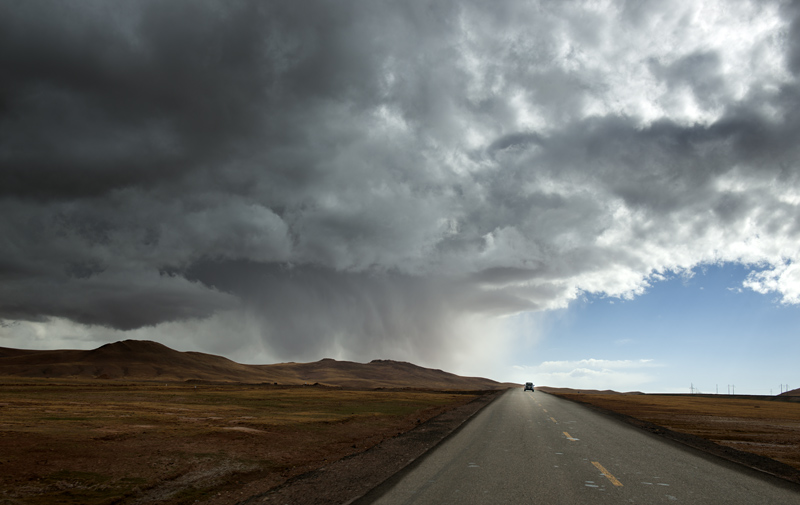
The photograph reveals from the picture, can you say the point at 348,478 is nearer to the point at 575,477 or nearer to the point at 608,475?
the point at 575,477

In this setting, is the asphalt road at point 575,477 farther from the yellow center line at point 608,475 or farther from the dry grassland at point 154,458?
the dry grassland at point 154,458

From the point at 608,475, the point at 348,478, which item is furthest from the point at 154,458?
the point at 608,475

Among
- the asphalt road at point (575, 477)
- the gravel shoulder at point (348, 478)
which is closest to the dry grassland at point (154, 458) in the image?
the gravel shoulder at point (348, 478)

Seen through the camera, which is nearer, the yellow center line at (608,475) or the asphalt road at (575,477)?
the asphalt road at (575,477)

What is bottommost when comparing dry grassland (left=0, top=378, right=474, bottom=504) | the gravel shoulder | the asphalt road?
dry grassland (left=0, top=378, right=474, bottom=504)

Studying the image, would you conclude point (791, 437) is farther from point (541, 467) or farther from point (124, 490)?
point (124, 490)

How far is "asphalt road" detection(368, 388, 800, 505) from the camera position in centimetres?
873

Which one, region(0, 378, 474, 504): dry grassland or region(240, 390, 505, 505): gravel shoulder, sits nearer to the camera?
region(240, 390, 505, 505): gravel shoulder

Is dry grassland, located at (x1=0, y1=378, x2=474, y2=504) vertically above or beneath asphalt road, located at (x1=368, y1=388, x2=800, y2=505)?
beneath

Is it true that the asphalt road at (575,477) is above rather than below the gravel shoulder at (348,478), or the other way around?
above

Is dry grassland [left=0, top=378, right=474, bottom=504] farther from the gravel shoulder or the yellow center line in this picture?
the yellow center line

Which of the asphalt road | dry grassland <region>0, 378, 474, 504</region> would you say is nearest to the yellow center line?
the asphalt road

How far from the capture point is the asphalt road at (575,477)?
873 cm

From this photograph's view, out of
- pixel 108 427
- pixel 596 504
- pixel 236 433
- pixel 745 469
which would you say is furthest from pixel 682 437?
pixel 108 427
